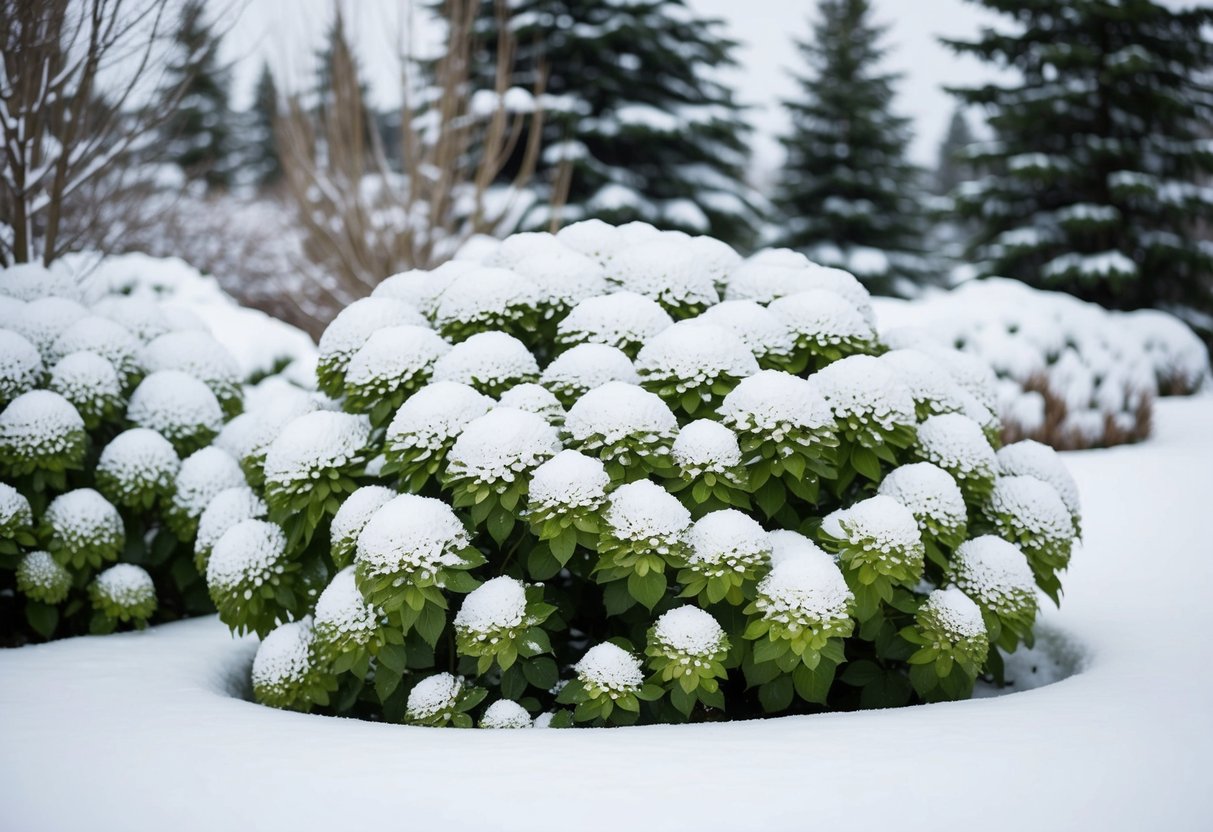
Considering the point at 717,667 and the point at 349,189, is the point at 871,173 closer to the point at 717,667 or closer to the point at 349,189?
the point at 349,189

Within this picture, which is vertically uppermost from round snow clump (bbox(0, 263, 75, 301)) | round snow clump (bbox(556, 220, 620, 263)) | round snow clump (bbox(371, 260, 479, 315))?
round snow clump (bbox(556, 220, 620, 263))

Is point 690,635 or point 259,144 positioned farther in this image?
point 259,144

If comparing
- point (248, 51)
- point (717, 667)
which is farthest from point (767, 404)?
point (248, 51)

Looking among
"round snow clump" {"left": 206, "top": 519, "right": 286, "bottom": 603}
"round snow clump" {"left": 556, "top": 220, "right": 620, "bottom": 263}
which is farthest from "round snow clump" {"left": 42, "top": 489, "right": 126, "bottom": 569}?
"round snow clump" {"left": 556, "top": 220, "right": 620, "bottom": 263}

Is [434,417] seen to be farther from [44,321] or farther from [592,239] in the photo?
[44,321]

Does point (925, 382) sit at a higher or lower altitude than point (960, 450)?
higher

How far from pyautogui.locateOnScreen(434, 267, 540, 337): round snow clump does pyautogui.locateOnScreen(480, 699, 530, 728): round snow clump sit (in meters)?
1.16

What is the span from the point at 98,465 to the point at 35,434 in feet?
0.92

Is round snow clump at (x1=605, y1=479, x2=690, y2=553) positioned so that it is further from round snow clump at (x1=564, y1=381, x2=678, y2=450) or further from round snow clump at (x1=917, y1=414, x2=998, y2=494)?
round snow clump at (x1=917, y1=414, x2=998, y2=494)

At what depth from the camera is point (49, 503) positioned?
3367 mm

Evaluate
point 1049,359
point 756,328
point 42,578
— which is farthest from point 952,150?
point 42,578

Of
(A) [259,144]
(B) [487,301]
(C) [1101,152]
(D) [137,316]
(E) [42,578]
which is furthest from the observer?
(A) [259,144]

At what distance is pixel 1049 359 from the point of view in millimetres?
7414

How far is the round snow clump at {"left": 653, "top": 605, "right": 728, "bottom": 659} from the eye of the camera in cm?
232
